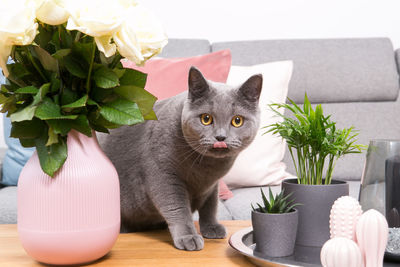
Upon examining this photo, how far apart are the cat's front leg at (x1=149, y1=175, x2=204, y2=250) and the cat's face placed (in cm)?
11

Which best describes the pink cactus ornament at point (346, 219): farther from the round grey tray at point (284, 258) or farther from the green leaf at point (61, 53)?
the green leaf at point (61, 53)

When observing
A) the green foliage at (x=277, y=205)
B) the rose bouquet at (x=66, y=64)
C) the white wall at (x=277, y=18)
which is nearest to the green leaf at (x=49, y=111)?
the rose bouquet at (x=66, y=64)

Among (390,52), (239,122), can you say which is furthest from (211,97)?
(390,52)

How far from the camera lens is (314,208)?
0.83 meters

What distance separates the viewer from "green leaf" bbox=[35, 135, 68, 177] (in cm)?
70

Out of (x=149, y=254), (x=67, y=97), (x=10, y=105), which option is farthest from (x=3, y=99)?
(x=149, y=254)

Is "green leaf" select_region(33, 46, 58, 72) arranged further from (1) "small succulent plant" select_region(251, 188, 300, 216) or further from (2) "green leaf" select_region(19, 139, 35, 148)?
(1) "small succulent plant" select_region(251, 188, 300, 216)

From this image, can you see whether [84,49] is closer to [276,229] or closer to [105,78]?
[105,78]

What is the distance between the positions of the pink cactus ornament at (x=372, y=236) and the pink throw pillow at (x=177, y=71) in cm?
110

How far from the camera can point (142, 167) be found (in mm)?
1036

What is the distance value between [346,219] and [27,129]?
0.57m

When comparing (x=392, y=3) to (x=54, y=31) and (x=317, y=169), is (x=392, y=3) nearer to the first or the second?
(x=317, y=169)

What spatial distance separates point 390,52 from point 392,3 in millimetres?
460

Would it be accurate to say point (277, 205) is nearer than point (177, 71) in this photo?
Yes
